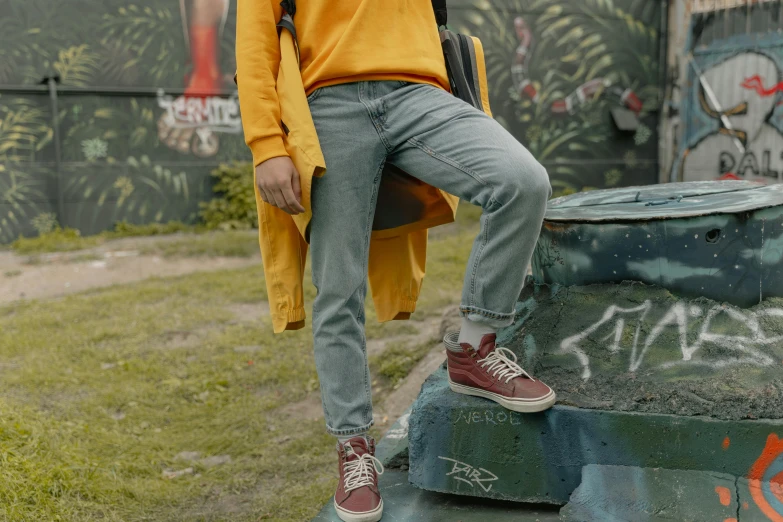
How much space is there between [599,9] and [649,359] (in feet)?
30.0

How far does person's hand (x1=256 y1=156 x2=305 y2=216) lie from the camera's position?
2160 mm

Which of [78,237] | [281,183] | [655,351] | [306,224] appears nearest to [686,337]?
[655,351]

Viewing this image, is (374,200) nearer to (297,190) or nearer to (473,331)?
(297,190)

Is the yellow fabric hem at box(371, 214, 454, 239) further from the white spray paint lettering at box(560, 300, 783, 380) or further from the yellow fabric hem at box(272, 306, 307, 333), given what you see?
the white spray paint lettering at box(560, 300, 783, 380)

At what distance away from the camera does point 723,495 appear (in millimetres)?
2115

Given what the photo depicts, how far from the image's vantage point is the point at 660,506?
7.01 feet

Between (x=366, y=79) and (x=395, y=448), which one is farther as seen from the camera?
(x=395, y=448)

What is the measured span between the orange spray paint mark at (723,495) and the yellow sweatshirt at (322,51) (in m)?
1.47

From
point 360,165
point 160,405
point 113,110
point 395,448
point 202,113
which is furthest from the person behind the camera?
point 202,113

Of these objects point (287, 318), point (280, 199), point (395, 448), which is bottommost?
point (395, 448)

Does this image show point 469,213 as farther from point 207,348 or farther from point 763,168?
point 207,348

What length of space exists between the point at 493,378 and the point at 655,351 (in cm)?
53

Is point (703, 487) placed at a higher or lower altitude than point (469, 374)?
lower

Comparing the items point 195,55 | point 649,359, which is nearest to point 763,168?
point 195,55
